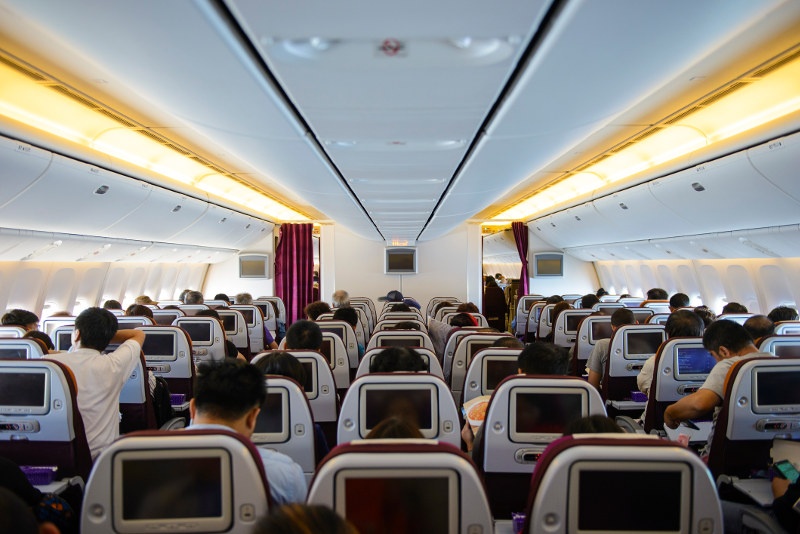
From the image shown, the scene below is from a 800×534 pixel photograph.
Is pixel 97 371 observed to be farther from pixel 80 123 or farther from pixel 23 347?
pixel 80 123

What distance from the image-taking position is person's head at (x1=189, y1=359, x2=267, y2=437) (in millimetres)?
2494

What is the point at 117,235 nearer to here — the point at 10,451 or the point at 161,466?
the point at 10,451

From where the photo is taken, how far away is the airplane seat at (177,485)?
1815 mm

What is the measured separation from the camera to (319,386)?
4496 mm

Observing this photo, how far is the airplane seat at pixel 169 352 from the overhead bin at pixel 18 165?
1798 millimetres

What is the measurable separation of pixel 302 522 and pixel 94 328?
3.39 metres

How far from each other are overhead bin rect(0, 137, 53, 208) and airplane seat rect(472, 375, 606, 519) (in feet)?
14.3

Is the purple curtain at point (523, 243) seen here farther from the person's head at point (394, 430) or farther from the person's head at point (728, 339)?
the person's head at point (394, 430)

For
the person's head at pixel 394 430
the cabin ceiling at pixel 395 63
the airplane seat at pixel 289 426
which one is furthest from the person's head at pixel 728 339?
the airplane seat at pixel 289 426

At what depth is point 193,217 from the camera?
32.5 feet

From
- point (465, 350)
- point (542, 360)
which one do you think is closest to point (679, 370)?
point (542, 360)

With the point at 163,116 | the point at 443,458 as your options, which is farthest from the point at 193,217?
the point at 443,458

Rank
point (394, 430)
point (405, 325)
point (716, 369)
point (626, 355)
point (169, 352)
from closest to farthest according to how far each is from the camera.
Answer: point (394, 430) → point (716, 369) → point (626, 355) → point (169, 352) → point (405, 325)

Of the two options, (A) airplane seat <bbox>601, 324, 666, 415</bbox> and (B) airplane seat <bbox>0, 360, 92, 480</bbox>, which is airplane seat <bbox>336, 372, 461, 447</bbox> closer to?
(B) airplane seat <bbox>0, 360, 92, 480</bbox>
